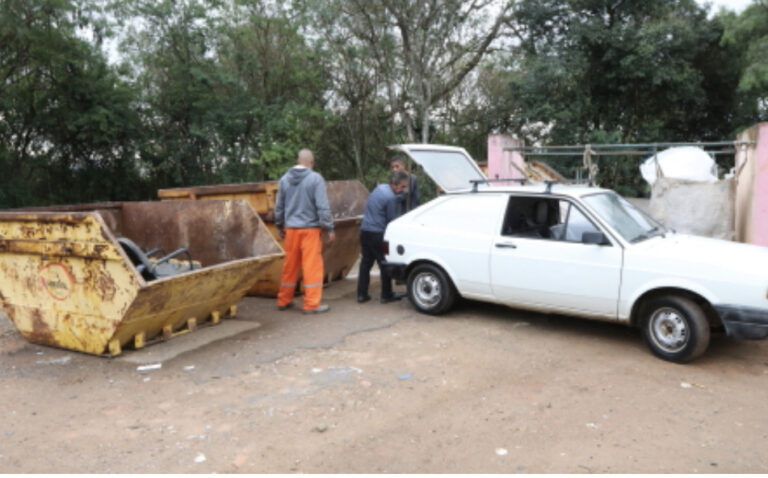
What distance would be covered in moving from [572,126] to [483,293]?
12.6 metres

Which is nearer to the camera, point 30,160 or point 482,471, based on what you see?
point 482,471

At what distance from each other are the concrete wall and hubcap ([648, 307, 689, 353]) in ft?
9.48

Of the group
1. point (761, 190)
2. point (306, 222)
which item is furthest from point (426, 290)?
point (761, 190)

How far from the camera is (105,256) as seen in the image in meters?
4.82

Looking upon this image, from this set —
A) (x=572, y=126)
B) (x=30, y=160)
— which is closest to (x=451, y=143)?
(x=572, y=126)

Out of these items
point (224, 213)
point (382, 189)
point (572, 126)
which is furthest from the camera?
point (572, 126)

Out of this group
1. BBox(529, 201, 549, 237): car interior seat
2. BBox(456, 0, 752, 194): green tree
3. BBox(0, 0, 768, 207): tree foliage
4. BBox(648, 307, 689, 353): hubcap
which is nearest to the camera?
BBox(648, 307, 689, 353): hubcap

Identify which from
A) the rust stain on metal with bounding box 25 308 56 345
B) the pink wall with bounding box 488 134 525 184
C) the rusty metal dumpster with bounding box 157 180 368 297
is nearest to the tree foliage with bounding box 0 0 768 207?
the pink wall with bounding box 488 134 525 184

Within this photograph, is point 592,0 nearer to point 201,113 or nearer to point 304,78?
point 304,78

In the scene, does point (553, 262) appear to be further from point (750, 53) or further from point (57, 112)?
point (750, 53)

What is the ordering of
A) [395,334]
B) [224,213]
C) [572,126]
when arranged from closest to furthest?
[395,334]
[224,213]
[572,126]

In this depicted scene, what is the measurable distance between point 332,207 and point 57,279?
13.1ft

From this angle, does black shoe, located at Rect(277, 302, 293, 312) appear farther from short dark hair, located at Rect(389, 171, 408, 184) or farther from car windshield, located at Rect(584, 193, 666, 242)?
car windshield, located at Rect(584, 193, 666, 242)

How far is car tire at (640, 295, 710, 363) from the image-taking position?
4.74m
